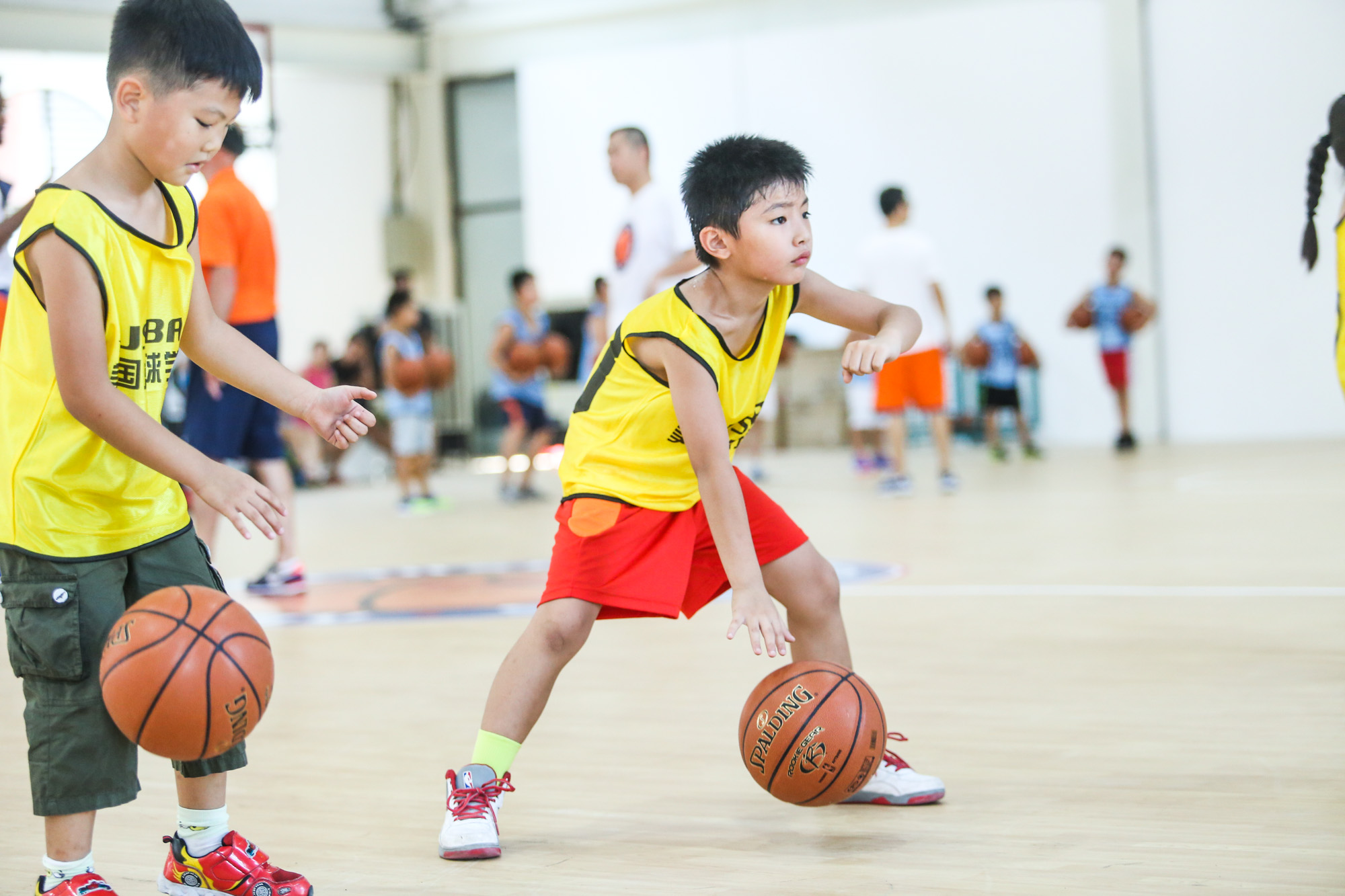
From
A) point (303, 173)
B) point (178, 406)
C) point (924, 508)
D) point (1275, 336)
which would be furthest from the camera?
point (303, 173)

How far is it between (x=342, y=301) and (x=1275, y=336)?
9925mm

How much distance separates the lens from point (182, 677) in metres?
1.84

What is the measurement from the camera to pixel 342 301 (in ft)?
54.5

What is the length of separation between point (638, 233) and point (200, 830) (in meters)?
4.78

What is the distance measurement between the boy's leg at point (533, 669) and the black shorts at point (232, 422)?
103 inches

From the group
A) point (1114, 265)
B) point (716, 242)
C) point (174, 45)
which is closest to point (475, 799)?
point (716, 242)

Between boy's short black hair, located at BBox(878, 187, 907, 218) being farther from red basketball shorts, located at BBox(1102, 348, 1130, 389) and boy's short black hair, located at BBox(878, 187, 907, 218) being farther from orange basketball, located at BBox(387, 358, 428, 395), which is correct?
red basketball shorts, located at BBox(1102, 348, 1130, 389)

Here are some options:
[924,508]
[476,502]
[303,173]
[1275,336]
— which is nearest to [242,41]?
[924,508]

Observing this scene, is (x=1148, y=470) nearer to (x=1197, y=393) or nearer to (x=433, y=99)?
(x=1197, y=393)

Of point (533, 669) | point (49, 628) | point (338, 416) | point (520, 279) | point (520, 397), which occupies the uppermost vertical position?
point (520, 279)

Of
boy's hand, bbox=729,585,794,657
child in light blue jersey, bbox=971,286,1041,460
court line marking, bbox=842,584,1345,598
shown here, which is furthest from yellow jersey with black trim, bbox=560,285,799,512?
child in light blue jersey, bbox=971,286,1041,460

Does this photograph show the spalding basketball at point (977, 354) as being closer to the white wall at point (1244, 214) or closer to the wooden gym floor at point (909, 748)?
the white wall at point (1244, 214)

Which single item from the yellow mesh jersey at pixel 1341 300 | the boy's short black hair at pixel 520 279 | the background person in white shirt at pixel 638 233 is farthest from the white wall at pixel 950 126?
the yellow mesh jersey at pixel 1341 300

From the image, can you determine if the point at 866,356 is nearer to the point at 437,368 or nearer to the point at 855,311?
the point at 855,311
